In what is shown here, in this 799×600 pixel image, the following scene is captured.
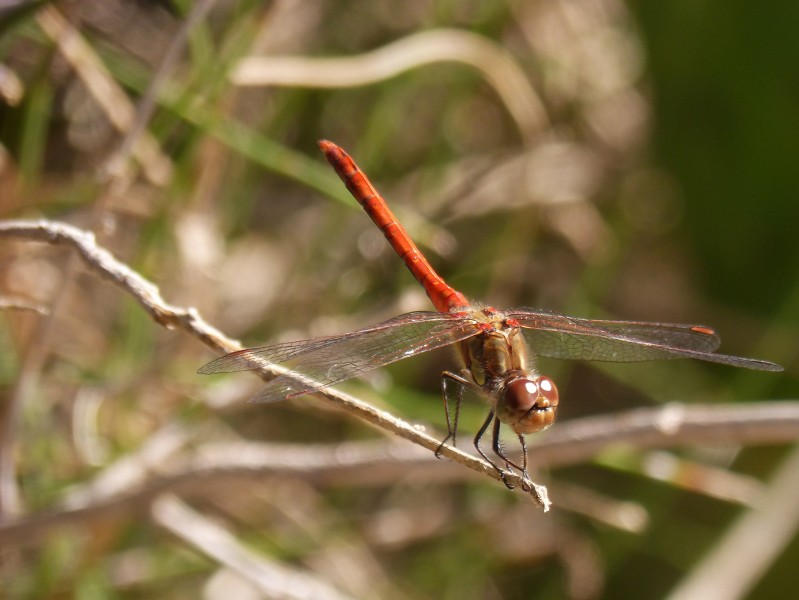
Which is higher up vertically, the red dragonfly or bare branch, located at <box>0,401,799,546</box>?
the red dragonfly

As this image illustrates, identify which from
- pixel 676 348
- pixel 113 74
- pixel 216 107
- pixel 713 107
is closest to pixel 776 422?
pixel 676 348

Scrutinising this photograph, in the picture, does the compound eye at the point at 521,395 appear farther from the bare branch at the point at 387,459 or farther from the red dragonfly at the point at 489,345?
the bare branch at the point at 387,459

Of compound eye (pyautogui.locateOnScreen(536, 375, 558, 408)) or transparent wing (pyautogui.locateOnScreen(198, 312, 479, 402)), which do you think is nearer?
transparent wing (pyautogui.locateOnScreen(198, 312, 479, 402))

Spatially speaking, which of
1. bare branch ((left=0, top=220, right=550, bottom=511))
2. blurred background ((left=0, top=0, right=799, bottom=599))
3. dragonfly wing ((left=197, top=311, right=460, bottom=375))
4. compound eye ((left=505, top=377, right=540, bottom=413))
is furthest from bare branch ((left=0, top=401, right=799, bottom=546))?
bare branch ((left=0, top=220, right=550, bottom=511))

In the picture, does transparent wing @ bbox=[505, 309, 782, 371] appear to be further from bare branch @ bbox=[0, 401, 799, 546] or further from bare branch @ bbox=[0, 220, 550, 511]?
bare branch @ bbox=[0, 220, 550, 511]

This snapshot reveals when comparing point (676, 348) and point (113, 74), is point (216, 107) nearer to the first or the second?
point (113, 74)

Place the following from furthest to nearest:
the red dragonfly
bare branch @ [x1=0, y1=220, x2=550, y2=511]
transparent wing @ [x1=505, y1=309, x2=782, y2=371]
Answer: transparent wing @ [x1=505, y1=309, x2=782, y2=371]
the red dragonfly
bare branch @ [x1=0, y1=220, x2=550, y2=511]

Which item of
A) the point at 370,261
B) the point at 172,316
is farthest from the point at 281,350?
the point at 370,261
